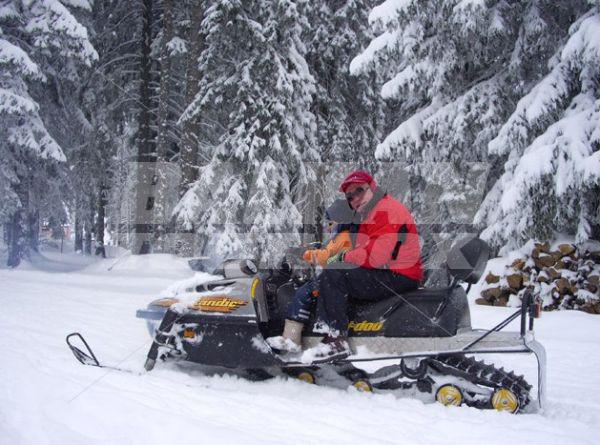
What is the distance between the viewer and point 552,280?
7.71 metres

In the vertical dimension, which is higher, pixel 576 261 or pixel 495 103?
pixel 495 103

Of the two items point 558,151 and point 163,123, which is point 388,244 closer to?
point 558,151

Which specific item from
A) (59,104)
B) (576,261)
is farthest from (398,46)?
(59,104)

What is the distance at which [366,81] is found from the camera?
1388cm

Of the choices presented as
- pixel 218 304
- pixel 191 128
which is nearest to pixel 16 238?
pixel 191 128

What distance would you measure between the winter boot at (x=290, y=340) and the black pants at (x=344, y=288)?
8.2 inches

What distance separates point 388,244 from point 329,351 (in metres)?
0.93

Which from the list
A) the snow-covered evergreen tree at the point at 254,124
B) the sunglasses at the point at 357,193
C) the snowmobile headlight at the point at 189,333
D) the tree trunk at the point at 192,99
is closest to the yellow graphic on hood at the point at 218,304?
the snowmobile headlight at the point at 189,333

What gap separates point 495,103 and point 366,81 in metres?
5.70

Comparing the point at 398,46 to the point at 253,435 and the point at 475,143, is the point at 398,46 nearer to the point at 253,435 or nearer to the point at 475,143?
the point at 475,143

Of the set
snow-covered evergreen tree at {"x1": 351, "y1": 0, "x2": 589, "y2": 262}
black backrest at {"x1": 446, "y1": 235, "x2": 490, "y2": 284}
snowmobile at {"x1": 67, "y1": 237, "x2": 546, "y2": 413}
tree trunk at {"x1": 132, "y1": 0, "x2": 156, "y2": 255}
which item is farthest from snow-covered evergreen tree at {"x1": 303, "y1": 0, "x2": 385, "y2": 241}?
black backrest at {"x1": 446, "y1": 235, "x2": 490, "y2": 284}

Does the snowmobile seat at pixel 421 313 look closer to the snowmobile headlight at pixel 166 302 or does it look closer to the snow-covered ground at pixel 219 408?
the snow-covered ground at pixel 219 408

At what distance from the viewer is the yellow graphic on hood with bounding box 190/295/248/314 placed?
4.46 meters

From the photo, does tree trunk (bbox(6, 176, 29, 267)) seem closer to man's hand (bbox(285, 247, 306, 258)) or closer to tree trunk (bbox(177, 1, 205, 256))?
tree trunk (bbox(177, 1, 205, 256))
